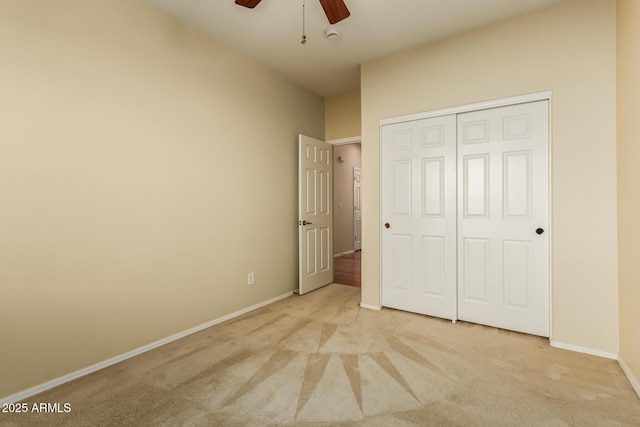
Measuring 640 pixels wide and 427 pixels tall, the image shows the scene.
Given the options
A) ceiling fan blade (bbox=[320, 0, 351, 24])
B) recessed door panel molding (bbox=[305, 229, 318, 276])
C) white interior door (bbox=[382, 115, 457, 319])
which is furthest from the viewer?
recessed door panel molding (bbox=[305, 229, 318, 276])

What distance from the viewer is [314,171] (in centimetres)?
415

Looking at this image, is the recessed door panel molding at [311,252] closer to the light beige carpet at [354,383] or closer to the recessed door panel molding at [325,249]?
the recessed door panel molding at [325,249]

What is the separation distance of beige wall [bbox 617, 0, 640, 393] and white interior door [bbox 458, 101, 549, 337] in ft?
1.51

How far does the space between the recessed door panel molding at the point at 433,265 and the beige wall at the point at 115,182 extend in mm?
1776

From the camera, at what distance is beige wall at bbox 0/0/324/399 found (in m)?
1.86

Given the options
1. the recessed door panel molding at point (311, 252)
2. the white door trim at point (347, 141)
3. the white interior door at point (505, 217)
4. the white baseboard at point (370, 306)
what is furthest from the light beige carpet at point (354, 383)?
the white door trim at point (347, 141)

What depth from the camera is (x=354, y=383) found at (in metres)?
1.98

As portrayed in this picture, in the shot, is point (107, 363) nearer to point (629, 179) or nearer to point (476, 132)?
point (476, 132)

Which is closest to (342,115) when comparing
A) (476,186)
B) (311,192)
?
(311,192)

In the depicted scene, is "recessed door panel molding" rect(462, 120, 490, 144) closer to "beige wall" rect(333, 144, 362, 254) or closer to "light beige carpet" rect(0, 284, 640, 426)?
"light beige carpet" rect(0, 284, 640, 426)

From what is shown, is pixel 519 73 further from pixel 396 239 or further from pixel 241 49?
pixel 241 49

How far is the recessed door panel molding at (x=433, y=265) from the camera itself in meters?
3.08

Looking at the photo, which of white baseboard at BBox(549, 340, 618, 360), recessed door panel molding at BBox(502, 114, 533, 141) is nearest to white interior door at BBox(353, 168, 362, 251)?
recessed door panel molding at BBox(502, 114, 533, 141)

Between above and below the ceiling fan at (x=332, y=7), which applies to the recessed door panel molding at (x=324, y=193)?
below
